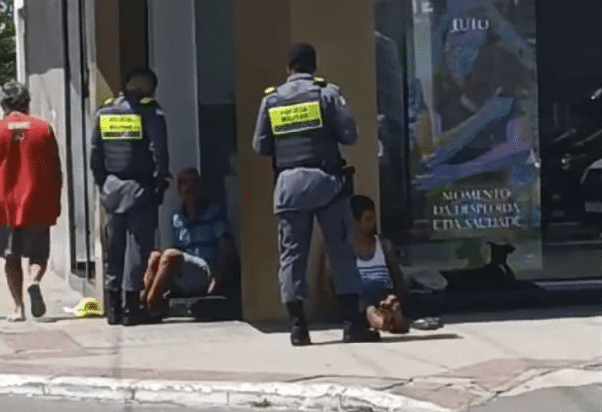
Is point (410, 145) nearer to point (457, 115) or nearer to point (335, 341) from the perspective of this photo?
point (457, 115)

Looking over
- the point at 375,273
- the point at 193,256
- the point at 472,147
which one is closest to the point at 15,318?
the point at 193,256

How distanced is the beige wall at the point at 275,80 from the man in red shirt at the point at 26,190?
5.96ft

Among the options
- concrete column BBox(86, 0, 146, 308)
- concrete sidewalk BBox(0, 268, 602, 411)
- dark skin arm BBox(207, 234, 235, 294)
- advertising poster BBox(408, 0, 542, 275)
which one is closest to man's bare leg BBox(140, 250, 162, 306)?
concrete sidewalk BBox(0, 268, 602, 411)

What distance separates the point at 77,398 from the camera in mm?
8062

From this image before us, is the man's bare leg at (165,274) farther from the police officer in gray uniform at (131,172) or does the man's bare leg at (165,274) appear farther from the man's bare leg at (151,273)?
the police officer in gray uniform at (131,172)

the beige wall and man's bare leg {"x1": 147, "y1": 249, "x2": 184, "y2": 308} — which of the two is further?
man's bare leg {"x1": 147, "y1": 249, "x2": 184, "y2": 308}

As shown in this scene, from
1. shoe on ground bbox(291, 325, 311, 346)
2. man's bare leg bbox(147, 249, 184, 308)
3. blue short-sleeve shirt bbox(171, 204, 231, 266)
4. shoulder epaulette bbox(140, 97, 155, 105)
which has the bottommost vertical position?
shoe on ground bbox(291, 325, 311, 346)

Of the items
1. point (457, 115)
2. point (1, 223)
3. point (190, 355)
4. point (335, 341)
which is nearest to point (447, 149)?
point (457, 115)

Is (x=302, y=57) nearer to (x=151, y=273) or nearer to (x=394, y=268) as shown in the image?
(x=394, y=268)

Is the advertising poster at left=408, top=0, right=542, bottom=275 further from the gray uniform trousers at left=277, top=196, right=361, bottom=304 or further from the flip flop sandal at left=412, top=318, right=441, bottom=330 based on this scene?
the gray uniform trousers at left=277, top=196, right=361, bottom=304

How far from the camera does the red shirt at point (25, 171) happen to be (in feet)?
35.6

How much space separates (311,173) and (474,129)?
214cm

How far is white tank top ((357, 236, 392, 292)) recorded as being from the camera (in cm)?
952

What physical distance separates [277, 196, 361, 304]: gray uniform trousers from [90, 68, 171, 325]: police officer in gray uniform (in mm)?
1380
